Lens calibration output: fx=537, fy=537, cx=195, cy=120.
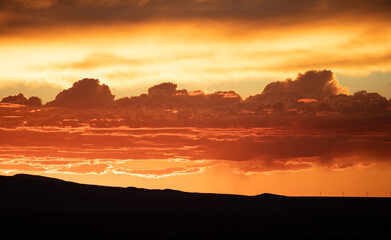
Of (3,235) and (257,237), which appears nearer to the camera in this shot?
(257,237)

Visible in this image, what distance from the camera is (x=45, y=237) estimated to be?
11019 centimetres

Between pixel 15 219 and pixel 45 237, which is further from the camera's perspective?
pixel 15 219

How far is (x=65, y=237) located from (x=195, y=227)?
118 ft

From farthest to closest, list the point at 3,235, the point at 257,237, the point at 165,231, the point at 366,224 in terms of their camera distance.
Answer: the point at 366,224, the point at 165,231, the point at 3,235, the point at 257,237

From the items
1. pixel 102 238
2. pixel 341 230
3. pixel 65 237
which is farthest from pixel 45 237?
pixel 341 230

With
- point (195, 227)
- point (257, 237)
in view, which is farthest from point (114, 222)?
point (257, 237)

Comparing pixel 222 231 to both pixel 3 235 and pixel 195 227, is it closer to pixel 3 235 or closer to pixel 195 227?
pixel 195 227

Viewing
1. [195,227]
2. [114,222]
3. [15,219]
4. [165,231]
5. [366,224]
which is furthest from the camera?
[15,219]

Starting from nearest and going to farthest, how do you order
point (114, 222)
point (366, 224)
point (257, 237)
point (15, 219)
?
point (257, 237), point (366, 224), point (114, 222), point (15, 219)

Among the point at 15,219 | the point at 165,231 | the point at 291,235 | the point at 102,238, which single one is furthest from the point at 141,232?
the point at 15,219

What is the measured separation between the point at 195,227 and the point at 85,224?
32241mm

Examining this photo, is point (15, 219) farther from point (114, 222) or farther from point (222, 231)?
point (222, 231)

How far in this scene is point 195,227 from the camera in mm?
134750

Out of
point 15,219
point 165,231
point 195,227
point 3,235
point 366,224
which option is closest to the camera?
point 3,235
